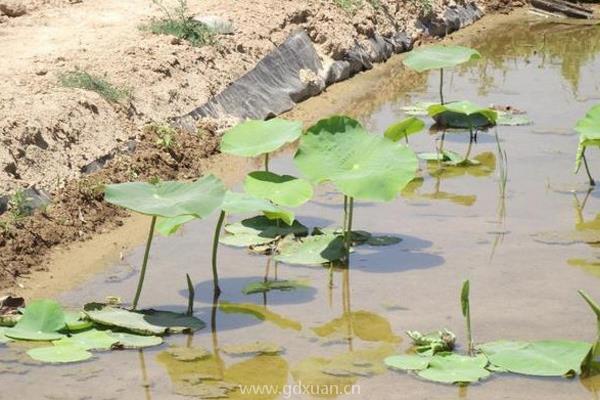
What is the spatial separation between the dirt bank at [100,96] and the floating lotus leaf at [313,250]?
3.47ft

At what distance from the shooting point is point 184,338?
19.0 ft

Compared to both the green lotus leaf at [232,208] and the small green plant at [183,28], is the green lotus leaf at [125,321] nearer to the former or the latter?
the green lotus leaf at [232,208]

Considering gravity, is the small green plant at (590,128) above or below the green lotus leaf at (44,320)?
above

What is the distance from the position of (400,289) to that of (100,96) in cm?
278

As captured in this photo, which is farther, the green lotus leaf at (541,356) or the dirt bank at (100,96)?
the dirt bank at (100,96)

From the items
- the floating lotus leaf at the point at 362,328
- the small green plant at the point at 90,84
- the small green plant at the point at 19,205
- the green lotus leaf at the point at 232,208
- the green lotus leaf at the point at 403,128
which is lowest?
the floating lotus leaf at the point at 362,328

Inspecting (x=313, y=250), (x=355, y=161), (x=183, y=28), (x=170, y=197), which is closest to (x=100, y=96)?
(x=183, y=28)

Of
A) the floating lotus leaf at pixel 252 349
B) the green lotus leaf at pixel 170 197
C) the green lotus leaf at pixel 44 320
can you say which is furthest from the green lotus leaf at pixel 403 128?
the green lotus leaf at pixel 44 320

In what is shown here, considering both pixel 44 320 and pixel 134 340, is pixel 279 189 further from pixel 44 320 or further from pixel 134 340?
pixel 44 320

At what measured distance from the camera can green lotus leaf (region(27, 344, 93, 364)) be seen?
5.36 m

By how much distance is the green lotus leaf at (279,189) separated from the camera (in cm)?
664

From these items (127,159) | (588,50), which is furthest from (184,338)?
(588,50)

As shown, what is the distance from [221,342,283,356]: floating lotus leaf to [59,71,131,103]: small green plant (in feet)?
10.0

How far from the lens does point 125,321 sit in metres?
5.71
